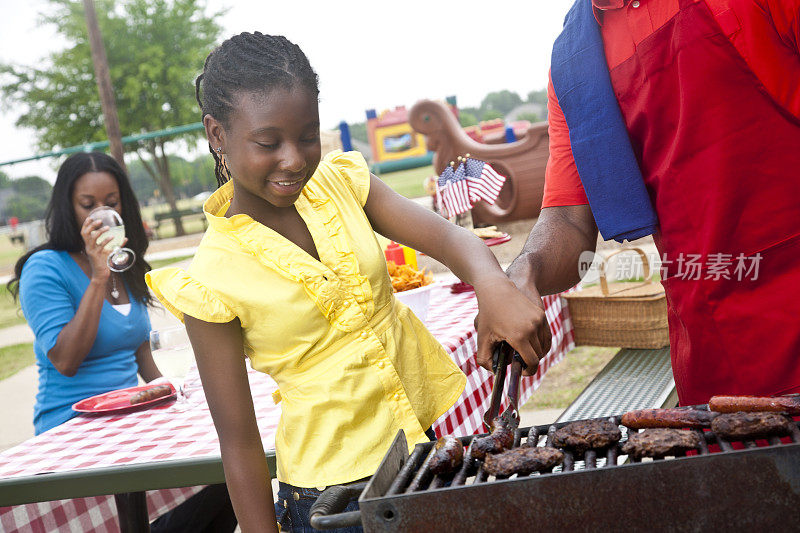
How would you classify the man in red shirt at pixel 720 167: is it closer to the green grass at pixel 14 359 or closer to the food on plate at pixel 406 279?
the food on plate at pixel 406 279

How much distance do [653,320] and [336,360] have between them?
3.20 m

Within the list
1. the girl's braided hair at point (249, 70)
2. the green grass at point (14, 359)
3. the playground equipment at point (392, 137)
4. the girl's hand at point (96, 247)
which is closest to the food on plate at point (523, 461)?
the girl's braided hair at point (249, 70)

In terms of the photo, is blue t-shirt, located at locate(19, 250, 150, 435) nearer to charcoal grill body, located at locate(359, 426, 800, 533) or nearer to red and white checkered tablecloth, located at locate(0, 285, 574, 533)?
red and white checkered tablecloth, located at locate(0, 285, 574, 533)

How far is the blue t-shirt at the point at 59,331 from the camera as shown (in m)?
3.31

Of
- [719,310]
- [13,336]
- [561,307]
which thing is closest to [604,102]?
[719,310]

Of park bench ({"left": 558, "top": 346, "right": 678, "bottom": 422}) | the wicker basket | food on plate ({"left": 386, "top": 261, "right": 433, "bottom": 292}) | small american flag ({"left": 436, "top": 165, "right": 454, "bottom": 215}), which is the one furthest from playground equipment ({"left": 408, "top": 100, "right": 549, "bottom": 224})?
food on plate ({"left": 386, "top": 261, "right": 433, "bottom": 292})

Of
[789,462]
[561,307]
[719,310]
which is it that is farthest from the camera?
[561,307]

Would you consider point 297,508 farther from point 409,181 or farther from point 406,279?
Answer: point 409,181

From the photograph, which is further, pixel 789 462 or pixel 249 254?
pixel 249 254

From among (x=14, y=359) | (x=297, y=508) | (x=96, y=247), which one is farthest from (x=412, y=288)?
(x=14, y=359)

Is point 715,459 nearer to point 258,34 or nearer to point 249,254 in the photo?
point 249,254

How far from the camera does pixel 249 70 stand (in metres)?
1.61

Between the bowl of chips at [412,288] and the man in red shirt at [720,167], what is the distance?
1.29 m

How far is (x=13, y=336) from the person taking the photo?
1234 cm
